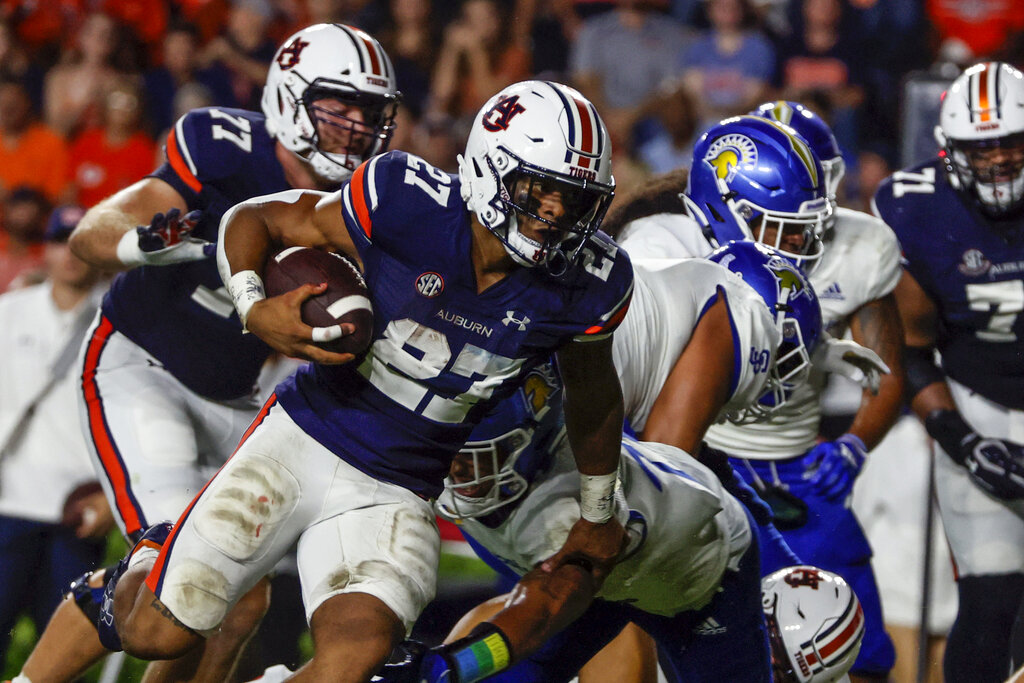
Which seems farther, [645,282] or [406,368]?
[645,282]

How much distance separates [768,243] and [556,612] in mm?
1817

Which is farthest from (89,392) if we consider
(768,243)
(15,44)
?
(15,44)

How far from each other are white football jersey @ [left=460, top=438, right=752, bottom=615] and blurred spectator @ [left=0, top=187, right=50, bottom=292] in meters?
4.42

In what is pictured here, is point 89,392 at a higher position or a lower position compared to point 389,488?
lower

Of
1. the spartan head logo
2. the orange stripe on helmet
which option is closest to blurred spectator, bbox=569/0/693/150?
the spartan head logo

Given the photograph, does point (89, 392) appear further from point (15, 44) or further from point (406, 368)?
point (15, 44)

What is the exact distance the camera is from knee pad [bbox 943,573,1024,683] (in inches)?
181

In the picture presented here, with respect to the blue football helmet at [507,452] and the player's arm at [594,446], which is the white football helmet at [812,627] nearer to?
the player's arm at [594,446]

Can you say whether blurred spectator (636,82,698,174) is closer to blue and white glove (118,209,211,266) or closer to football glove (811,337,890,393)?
football glove (811,337,890,393)

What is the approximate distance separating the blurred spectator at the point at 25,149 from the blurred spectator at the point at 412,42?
2.19m

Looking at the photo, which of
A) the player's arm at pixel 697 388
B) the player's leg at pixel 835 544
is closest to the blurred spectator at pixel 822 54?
the player's leg at pixel 835 544

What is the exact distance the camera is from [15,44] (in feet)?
29.2

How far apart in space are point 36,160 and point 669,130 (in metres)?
4.02

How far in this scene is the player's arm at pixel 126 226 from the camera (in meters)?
3.73
